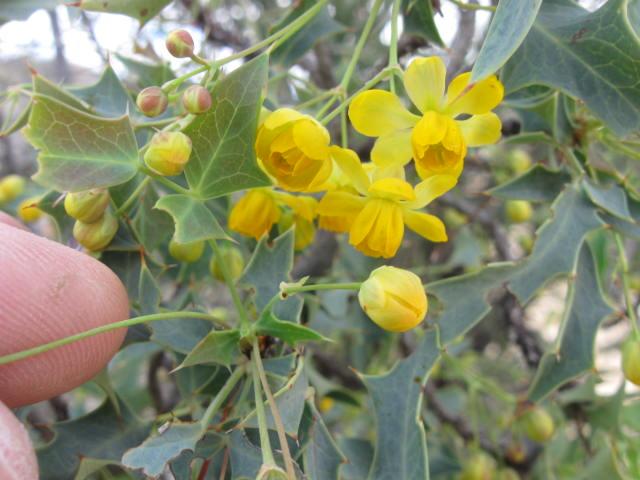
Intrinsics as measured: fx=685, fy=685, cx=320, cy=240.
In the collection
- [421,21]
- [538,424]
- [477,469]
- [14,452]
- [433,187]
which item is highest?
[421,21]

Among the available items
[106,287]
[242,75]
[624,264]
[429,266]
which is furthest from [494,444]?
[242,75]

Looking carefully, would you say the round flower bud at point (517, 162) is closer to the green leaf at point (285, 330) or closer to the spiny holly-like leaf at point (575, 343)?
the spiny holly-like leaf at point (575, 343)

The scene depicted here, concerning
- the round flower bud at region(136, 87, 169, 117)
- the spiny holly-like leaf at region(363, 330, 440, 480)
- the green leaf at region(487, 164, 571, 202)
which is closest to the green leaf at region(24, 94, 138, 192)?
the round flower bud at region(136, 87, 169, 117)

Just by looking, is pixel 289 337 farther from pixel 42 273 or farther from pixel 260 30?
pixel 260 30

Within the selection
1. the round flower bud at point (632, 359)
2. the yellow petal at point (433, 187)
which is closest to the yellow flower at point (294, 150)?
the yellow petal at point (433, 187)

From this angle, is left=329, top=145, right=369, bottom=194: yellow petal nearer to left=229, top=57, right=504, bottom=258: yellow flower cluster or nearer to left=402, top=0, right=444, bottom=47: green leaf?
left=229, top=57, right=504, bottom=258: yellow flower cluster

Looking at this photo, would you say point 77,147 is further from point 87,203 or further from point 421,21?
point 421,21

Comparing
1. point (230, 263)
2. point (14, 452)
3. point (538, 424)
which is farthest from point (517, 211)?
point (14, 452)
